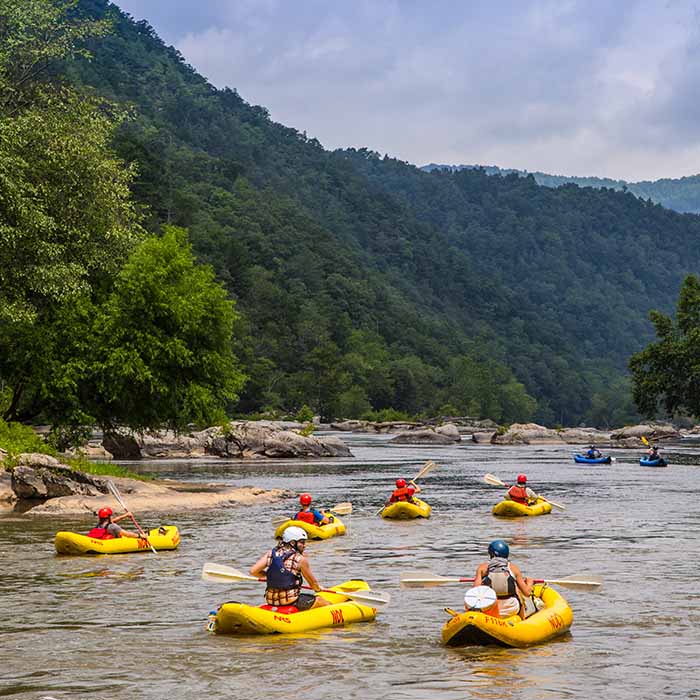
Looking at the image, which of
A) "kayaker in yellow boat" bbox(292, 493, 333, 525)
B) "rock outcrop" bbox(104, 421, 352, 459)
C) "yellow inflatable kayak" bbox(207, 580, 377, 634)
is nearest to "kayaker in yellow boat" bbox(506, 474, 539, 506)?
"kayaker in yellow boat" bbox(292, 493, 333, 525)

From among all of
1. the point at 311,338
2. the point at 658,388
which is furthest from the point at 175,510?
the point at 311,338

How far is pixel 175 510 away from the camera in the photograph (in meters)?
32.6

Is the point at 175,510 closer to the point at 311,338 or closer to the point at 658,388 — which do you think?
the point at 658,388

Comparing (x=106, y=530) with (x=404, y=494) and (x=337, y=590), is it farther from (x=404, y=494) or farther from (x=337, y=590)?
(x=404, y=494)

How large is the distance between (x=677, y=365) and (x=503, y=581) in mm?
76312

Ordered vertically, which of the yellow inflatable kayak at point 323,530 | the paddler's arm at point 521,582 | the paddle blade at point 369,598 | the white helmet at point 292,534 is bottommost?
the yellow inflatable kayak at point 323,530

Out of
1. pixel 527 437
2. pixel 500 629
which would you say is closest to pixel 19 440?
pixel 500 629

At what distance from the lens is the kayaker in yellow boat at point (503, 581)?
14.7 metres

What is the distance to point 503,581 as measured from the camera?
1471 centimetres

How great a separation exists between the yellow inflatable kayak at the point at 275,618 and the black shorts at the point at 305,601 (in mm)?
153

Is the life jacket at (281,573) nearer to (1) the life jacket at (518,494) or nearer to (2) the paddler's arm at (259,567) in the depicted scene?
(2) the paddler's arm at (259,567)

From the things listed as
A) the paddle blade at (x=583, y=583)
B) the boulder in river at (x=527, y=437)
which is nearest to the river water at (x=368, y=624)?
the paddle blade at (x=583, y=583)

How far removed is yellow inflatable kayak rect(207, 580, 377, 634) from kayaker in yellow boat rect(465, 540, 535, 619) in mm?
2299

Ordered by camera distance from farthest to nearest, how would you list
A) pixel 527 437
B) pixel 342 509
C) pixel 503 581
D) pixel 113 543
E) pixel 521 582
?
pixel 527 437, pixel 342 509, pixel 113 543, pixel 521 582, pixel 503 581
